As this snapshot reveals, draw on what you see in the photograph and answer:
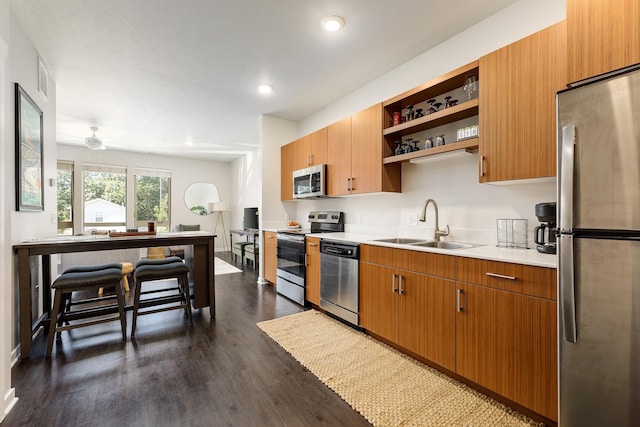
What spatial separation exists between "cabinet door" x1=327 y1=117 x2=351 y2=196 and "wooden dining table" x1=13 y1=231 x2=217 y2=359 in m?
1.54

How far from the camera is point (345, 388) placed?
1.76 metres

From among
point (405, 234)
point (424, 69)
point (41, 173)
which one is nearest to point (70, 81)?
point (41, 173)

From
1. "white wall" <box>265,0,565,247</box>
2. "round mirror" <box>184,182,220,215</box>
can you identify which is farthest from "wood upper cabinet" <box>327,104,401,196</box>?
"round mirror" <box>184,182,220,215</box>

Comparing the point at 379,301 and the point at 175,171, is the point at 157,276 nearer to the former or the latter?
the point at 379,301

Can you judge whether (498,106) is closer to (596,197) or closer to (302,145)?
(596,197)

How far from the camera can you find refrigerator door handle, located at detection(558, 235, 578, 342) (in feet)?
3.83

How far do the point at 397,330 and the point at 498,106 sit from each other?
178cm

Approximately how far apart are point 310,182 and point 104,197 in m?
5.77

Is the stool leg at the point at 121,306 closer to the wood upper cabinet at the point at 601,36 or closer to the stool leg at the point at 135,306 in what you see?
the stool leg at the point at 135,306

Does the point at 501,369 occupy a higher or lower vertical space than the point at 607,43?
lower

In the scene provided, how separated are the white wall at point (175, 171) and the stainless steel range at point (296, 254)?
483 centimetres

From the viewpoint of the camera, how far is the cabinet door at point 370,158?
9.09ft

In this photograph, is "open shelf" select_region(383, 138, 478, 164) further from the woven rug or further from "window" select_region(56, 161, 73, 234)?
"window" select_region(56, 161, 73, 234)

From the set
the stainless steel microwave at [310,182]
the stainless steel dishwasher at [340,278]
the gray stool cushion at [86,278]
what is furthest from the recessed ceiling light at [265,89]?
the gray stool cushion at [86,278]
